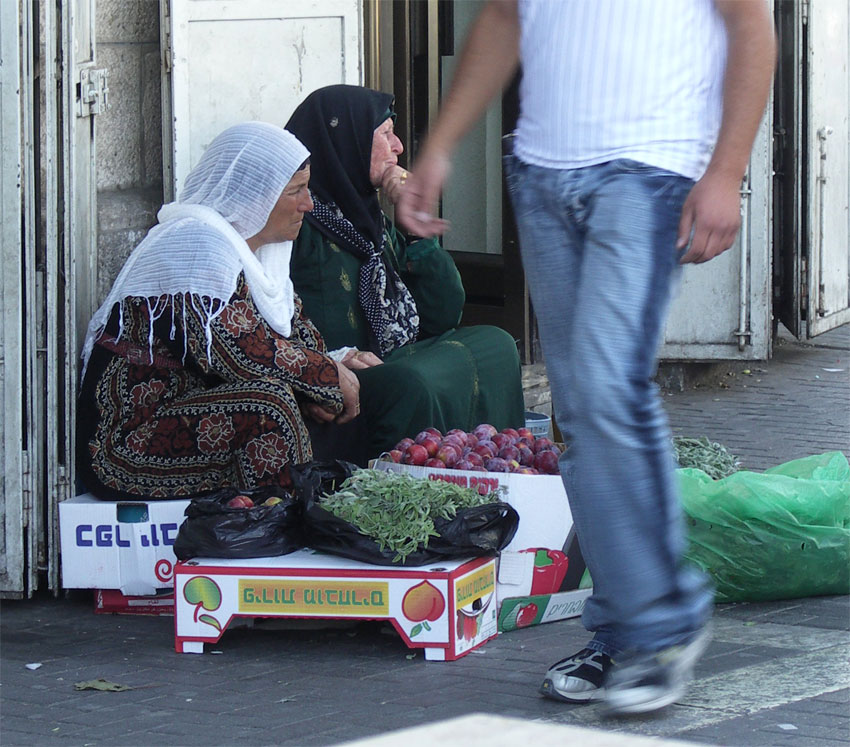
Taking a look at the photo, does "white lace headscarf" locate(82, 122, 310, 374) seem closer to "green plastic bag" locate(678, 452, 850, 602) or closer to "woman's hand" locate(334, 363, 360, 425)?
"woman's hand" locate(334, 363, 360, 425)

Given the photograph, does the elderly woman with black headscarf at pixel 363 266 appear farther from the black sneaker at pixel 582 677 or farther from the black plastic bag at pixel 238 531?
the black sneaker at pixel 582 677

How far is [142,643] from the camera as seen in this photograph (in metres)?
3.66

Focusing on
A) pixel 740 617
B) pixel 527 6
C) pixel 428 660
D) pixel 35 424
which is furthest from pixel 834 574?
pixel 35 424

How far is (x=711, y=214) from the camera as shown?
236 centimetres

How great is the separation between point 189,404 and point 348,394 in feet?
1.59

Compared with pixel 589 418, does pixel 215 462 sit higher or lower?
lower

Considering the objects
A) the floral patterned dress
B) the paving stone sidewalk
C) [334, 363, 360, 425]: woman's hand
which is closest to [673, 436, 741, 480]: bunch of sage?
the paving stone sidewalk

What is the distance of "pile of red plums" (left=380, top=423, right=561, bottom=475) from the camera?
3826 mm

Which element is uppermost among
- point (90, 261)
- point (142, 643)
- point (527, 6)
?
point (527, 6)

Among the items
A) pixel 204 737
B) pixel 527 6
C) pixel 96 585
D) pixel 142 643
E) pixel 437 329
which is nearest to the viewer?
pixel 527 6

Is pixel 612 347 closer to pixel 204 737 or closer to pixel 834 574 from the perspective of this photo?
pixel 204 737

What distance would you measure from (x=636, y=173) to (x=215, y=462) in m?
1.89

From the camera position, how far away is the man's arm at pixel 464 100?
2729 millimetres

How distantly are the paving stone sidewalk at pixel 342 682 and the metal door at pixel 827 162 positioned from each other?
4297 mm
